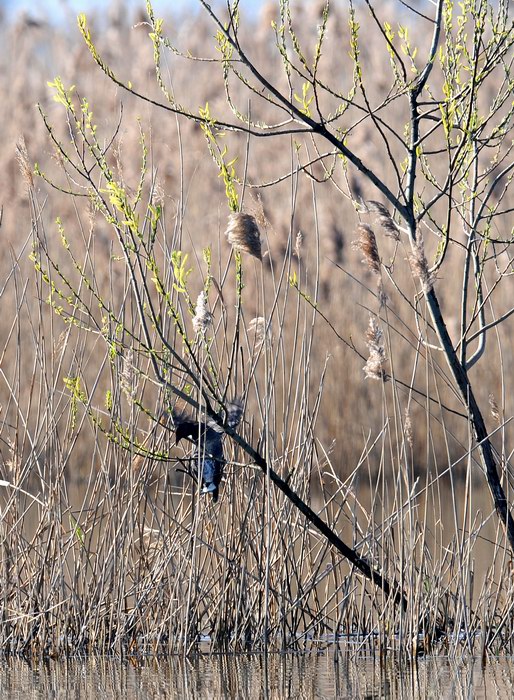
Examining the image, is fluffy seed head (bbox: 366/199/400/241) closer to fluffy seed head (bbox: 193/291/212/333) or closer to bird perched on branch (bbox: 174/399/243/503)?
fluffy seed head (bbox: 193/291/212/333)

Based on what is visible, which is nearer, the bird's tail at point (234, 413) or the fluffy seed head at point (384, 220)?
the fluffy seed head at point (384, 220)

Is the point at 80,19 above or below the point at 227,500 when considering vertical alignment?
above

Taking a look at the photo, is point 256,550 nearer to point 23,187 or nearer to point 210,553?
point 210,553

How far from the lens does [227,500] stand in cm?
372

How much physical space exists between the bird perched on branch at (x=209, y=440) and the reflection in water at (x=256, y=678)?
0.49 metres

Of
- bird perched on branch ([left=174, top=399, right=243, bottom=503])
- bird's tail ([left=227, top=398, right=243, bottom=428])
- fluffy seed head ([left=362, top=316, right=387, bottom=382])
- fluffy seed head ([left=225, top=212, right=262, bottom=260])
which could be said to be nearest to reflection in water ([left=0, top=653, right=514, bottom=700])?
bird perched on branch ([left=174, top=399, right=243, bottom=503])

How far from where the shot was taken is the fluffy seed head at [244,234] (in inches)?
118

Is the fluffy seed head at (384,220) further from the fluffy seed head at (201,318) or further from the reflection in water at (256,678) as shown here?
the reflection in water at (256,678)

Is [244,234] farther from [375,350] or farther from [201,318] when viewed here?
[375,350]

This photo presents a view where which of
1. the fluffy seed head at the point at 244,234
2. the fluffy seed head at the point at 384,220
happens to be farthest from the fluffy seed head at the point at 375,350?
the fluffy seed head at the point at 244,234

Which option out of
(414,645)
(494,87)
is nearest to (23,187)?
(414,645)

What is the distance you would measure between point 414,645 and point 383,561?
0.91 feet

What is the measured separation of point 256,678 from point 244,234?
1.19 meters

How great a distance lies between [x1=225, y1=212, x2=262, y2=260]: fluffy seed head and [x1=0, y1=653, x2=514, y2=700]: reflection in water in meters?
1.12
